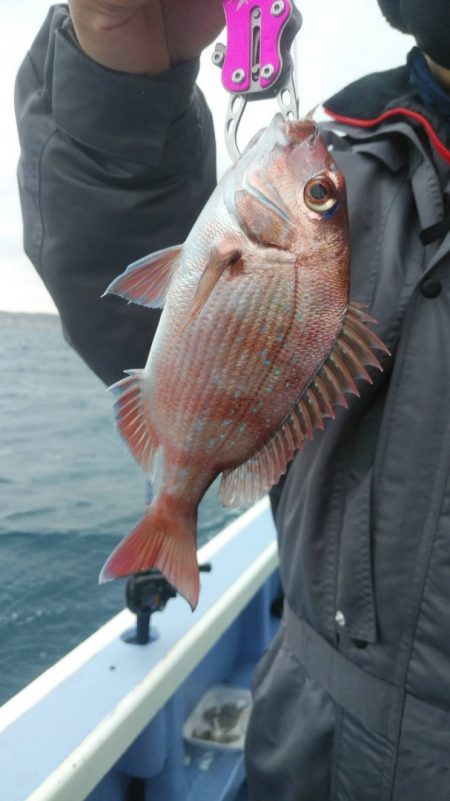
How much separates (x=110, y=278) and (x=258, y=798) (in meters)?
1.21

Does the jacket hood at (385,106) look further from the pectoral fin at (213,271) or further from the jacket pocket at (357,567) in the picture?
the jacket pocket at (357,567)

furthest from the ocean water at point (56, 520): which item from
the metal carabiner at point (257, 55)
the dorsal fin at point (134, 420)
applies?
the metal carabiner at point (257, 55)

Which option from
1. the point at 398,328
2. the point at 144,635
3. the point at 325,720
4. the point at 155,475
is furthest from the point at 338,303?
the point at 144,635

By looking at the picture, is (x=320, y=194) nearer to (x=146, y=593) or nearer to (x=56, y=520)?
(x=146, y=593)

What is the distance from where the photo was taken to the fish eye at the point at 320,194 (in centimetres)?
110

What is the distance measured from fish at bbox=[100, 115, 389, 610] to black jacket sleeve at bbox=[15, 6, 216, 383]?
24 centimetres

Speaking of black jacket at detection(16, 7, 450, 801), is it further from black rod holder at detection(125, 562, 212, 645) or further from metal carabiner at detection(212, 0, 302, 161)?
black rod holder at detection(125, 562, 212, 645)

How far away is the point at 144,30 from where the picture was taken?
1195mm

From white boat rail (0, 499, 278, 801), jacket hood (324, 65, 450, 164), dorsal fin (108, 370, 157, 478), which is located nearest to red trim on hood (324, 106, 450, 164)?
jacket hood (324, 65, 450, 164)

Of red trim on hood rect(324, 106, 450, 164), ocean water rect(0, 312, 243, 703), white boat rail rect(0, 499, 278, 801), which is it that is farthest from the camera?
ocean water rect(0, 312, 243, 703)

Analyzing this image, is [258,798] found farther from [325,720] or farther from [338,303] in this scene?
[338,303]

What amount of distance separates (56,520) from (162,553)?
16.3ft

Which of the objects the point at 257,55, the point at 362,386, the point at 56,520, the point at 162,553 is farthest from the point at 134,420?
the point at 56,520

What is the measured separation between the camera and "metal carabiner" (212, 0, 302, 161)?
104 cm
